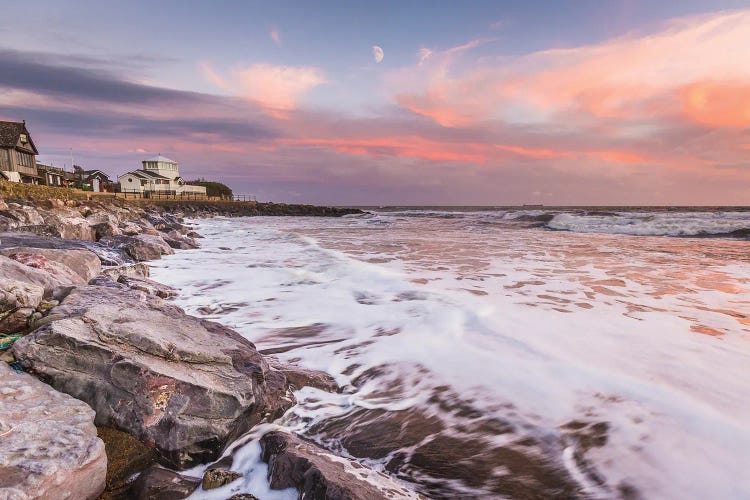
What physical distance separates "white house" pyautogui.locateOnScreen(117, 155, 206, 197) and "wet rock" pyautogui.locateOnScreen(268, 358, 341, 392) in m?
63.3

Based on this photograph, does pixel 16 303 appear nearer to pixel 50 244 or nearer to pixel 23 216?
pixel 50 244

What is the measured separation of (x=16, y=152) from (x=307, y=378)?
50.2m

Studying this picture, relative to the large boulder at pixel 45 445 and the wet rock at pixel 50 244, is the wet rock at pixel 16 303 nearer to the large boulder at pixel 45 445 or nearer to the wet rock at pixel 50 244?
the large boulder at pixel 45 445

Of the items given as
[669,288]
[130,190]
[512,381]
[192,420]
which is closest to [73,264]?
[192,420]

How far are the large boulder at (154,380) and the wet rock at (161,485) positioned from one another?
0.42ft

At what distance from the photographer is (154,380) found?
103 inches

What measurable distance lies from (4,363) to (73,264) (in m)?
3.57

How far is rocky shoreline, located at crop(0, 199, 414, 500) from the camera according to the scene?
2002mm

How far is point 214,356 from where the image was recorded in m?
3.15

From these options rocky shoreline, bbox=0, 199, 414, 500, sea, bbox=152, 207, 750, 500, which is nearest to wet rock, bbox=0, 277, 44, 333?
rocky shoreline, bbox=0, 199, 414, 500

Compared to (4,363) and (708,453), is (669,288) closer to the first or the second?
(708,453)

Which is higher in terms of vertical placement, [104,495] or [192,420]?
[192,420]

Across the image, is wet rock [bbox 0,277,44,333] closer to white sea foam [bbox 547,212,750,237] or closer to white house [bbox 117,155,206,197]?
white sea foam [bbox 547,212,750,237]

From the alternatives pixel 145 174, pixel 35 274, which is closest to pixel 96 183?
pixel 145 174
